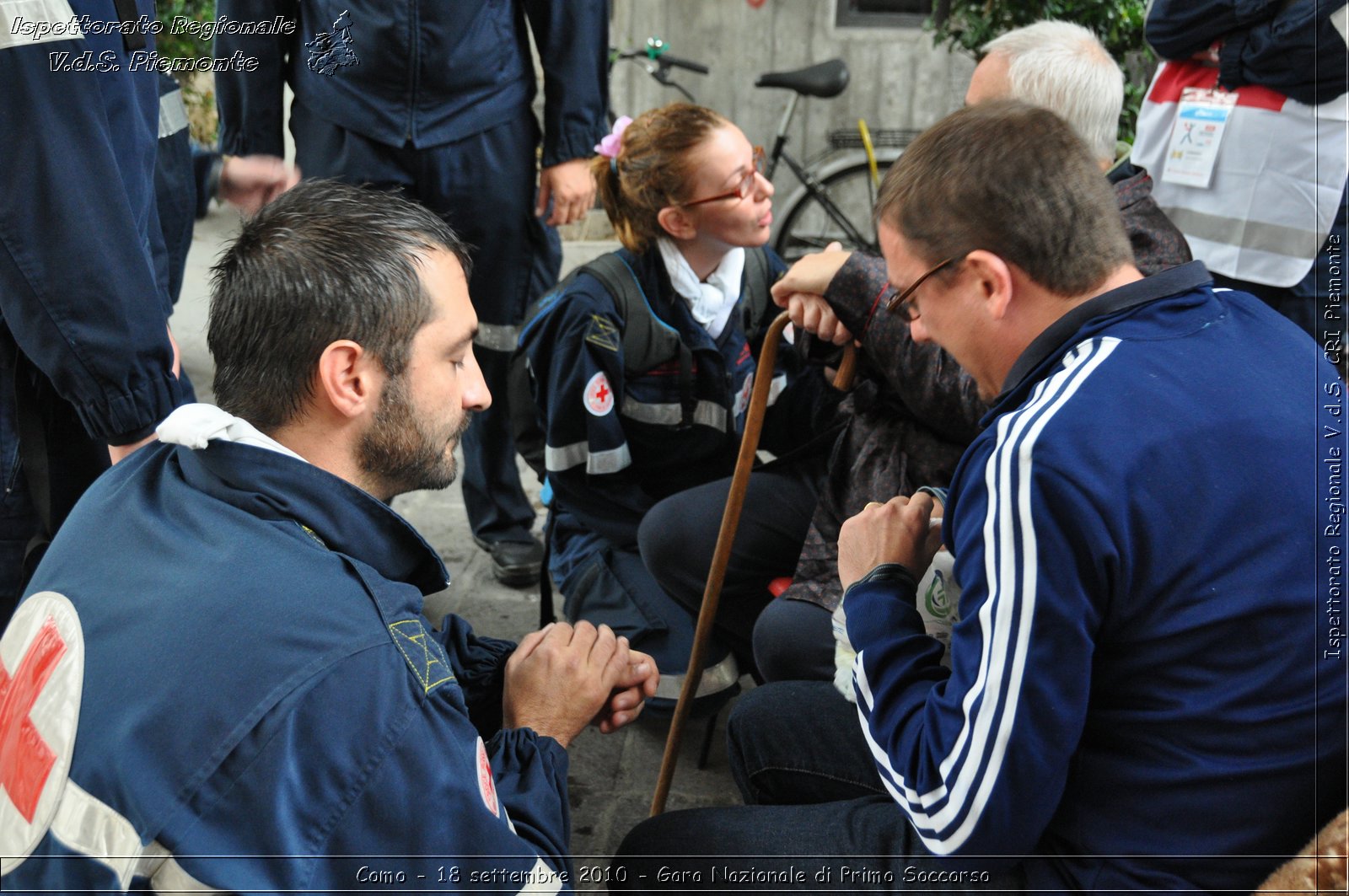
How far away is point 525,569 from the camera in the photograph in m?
3.57

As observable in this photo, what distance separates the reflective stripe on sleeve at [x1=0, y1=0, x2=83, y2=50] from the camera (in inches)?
71.3

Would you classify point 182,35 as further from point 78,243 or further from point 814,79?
point 78,243

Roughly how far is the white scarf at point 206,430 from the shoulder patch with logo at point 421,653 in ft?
0.91

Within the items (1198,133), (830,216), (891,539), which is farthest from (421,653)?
(830,216)

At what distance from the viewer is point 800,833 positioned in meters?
1.66

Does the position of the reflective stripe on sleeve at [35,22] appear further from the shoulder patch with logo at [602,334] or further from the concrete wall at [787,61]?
the concrete wall at [787,61]

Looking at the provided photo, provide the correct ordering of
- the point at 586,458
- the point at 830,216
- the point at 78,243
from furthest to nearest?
1. the point at 830,216
2. the point at 586,458
3. the point at 78,243

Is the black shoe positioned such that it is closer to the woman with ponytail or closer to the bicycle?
the woman with ponytail

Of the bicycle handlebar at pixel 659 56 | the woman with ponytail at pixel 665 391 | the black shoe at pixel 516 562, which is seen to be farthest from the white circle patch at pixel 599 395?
the bicycle handlebar at pixel 659 56

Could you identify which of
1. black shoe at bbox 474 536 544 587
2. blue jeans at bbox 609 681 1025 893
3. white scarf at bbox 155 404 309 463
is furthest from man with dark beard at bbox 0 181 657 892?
black shoe at bbox 474 536 544 587

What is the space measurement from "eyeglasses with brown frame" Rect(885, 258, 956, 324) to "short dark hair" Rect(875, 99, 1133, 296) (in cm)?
2

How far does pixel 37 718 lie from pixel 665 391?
72.7 inches

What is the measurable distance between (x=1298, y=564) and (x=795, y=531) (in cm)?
151

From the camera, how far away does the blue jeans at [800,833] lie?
61.8 inches
